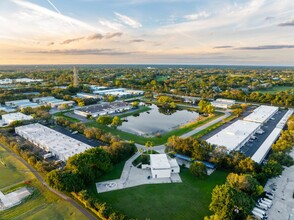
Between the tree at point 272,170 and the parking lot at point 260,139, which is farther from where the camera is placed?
the parking lot at point 260,139

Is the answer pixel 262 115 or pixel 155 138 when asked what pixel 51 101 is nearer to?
pixel 155 138

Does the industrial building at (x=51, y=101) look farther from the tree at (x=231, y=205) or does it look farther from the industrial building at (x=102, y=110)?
the tree at (x=231, y=205)

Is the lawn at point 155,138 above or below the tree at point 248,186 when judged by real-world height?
below

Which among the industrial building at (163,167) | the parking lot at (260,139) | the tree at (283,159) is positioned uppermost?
the tree at (283,159)

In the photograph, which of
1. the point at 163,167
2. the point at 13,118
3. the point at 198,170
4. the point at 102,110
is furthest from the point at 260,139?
the point at 13,118

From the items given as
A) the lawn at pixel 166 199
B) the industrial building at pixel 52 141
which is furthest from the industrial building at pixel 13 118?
the lawn at pixel 166 199

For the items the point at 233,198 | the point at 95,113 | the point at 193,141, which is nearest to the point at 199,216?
the point at 233,198

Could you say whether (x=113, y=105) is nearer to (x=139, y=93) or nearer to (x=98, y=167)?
(x=139, y=93)

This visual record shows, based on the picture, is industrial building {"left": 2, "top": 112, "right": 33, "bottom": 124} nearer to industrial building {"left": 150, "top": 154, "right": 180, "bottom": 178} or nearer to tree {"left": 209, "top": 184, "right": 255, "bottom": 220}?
industrial building {"left": 150, "top": 154, "right": 180, "bottom": 178}

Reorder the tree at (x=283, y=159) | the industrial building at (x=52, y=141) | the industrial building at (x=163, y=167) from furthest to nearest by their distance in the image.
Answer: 1. the industrial building at (x=52, y=141)
2. the tree at (x=283, y=159)
3. the industrial building at (x=163, y=167)
